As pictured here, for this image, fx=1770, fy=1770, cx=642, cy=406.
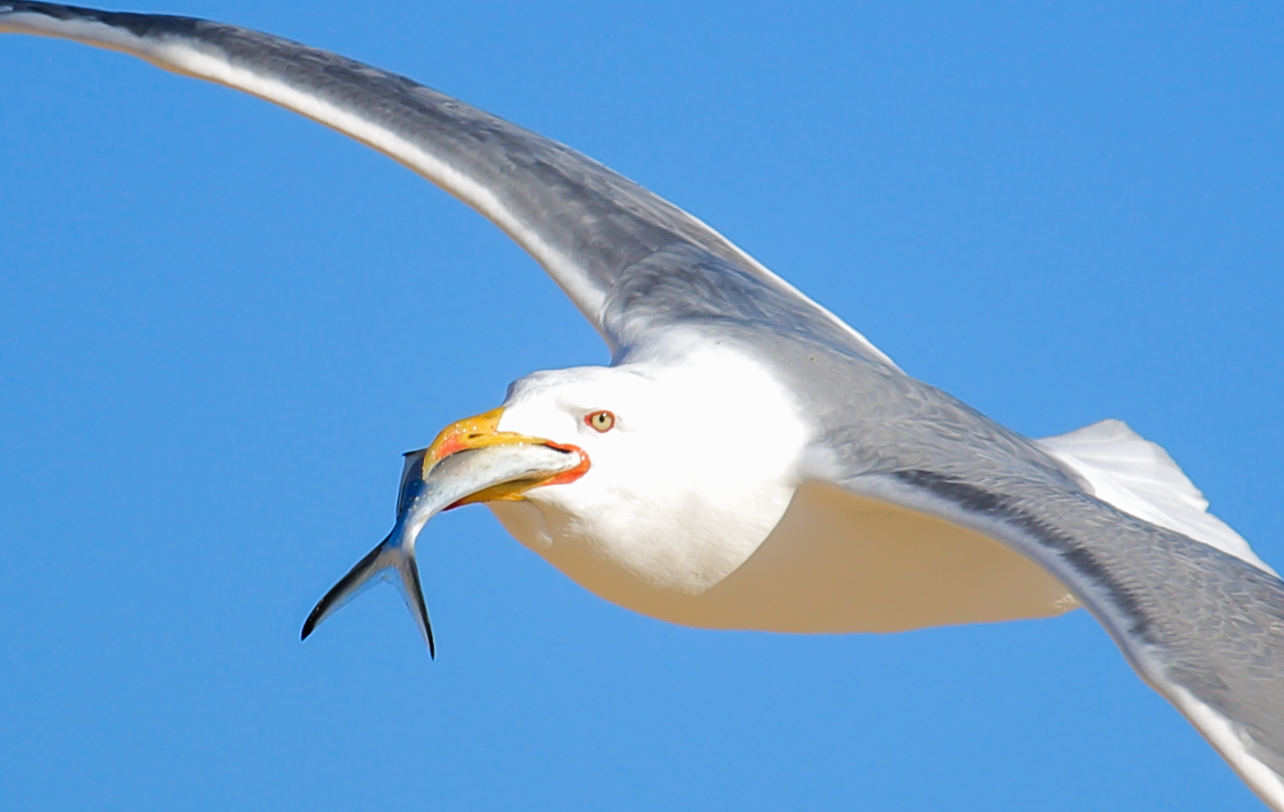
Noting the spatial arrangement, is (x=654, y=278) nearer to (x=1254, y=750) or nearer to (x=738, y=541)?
(x=738, y=541)

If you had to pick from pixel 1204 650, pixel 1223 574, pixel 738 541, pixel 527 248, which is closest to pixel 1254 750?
pixel 1204 650

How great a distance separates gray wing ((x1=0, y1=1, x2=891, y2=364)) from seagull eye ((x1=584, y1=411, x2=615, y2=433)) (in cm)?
168

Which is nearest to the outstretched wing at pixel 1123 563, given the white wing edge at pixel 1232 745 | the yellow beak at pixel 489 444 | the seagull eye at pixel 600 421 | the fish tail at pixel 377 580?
the white wing edge at pixel 1232 745

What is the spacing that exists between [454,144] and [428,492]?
277 cm

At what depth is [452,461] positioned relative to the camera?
17.6ft

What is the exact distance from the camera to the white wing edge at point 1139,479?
22.1 feet

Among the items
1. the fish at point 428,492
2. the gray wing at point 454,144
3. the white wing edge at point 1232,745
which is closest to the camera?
the white wing edge at point 1232,745

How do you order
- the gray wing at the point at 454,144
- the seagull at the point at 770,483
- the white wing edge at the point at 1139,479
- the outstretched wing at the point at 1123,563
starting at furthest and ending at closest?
the gray wing at the point at 454,144 → the white wing edge at the point at 1139,479 → the seagull at the point at 770,483 → the outstretched wing at the point at 1123,563

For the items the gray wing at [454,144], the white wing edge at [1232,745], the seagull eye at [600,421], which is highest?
the gray wing at [454,144]

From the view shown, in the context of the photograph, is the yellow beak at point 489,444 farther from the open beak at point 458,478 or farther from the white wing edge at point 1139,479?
the white wing edge at point 1139,479

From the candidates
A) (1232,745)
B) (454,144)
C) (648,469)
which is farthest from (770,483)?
(454,144)

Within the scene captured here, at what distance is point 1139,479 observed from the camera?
729cm

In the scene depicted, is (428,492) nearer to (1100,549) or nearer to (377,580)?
(377,580)

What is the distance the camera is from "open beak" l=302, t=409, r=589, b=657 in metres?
5.18
